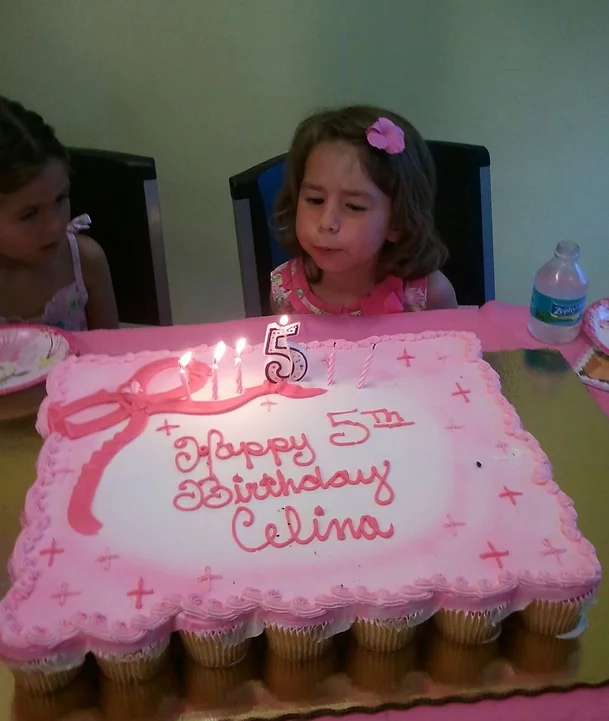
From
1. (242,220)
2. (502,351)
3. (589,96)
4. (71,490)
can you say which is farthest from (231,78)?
(71,490)

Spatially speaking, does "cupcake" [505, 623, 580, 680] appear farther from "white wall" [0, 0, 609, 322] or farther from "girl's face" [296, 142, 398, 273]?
"white wall" [0, 0, 609, 322]

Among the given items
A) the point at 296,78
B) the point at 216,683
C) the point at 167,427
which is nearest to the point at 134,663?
the point at 216,683

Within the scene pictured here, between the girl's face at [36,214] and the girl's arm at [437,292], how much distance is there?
0.88 metres

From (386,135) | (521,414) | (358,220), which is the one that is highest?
(386,135)

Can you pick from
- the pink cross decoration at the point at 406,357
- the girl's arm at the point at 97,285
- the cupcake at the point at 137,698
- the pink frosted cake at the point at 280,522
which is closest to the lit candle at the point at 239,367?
the pink frosted cake at the point at 280,522

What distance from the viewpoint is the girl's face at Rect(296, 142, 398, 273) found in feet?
5.08

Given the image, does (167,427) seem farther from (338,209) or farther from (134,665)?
(338,209)

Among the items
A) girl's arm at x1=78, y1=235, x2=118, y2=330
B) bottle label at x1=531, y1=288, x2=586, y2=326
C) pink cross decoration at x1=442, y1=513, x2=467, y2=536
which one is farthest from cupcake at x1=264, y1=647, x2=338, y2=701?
girl's arm at x1=78, y1=235, x2=118, y2=330

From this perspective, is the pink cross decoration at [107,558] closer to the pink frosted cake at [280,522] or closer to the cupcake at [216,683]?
the pink frosted cake at [280,522]

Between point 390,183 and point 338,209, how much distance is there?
5.1 inches

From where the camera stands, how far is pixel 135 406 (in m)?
1.24

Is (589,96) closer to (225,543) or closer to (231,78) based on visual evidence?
(231,78)

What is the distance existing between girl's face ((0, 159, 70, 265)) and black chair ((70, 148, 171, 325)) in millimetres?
241

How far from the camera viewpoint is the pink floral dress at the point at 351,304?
5.72 ft
